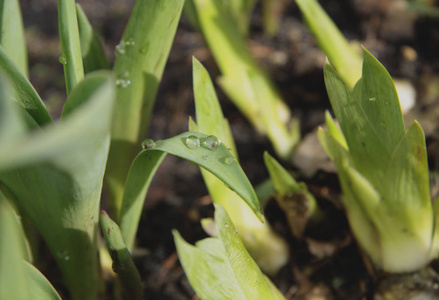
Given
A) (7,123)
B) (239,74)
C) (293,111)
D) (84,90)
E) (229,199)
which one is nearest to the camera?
(7,123)

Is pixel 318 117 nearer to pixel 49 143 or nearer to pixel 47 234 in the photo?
pixel 47 234

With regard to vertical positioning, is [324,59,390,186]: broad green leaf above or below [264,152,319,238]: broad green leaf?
above

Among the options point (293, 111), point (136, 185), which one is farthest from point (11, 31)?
point (293, 111)

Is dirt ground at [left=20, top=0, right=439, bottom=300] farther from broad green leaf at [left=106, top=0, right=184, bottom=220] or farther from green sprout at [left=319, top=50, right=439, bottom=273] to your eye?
broad green leaf at [left=106, top=0, right=184, bottom=220]

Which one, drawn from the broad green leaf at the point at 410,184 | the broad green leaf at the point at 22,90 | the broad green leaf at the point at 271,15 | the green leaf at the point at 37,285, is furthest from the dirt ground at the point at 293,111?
the broad green leaf at the point at 22,90

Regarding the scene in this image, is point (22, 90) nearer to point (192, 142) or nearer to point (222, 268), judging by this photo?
point (192, 142)

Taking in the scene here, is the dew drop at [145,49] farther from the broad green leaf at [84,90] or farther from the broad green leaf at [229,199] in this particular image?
the broad green leaf at [84,90]

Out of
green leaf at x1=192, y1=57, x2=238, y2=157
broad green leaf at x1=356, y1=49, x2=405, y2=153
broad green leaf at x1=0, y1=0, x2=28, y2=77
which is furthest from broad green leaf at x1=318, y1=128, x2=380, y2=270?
broad green leaf at x1=0, y1=0, x2=28, y2=77
